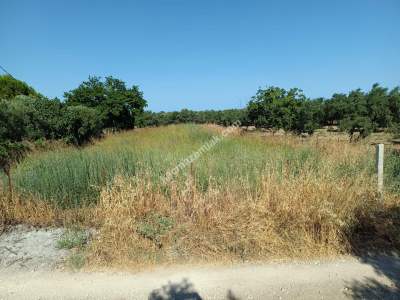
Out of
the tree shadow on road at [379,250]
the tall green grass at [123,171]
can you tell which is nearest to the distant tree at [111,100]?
the tall green grass at [123,171]

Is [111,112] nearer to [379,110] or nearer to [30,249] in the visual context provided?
[30,249]

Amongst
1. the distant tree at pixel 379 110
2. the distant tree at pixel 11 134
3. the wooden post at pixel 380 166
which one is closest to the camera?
the wooden post at pixel 380 166

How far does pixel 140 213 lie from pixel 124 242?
58 cm

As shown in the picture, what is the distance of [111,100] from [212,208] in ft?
67.7

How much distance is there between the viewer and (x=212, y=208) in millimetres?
3674

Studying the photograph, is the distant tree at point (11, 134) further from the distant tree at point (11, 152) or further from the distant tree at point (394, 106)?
the distant tree at point (394, 106)

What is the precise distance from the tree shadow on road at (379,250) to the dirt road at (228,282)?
→ 0.01 metres

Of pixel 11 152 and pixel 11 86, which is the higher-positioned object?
pixel 11 86

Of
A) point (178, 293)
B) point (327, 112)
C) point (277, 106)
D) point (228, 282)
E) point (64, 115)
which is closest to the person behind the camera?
point (178, 293)

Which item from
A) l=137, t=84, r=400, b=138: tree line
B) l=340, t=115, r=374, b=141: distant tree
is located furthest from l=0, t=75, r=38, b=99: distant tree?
l=340, t=115, r=374, b=141: distant tree

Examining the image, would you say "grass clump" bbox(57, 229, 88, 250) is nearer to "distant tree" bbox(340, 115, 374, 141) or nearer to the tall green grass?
the tall green grass

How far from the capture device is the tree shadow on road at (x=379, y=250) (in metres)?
2.48

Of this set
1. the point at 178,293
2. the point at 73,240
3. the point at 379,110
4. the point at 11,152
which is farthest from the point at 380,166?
the point at 379,110

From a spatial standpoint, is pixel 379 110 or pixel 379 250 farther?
pixel 379 110
